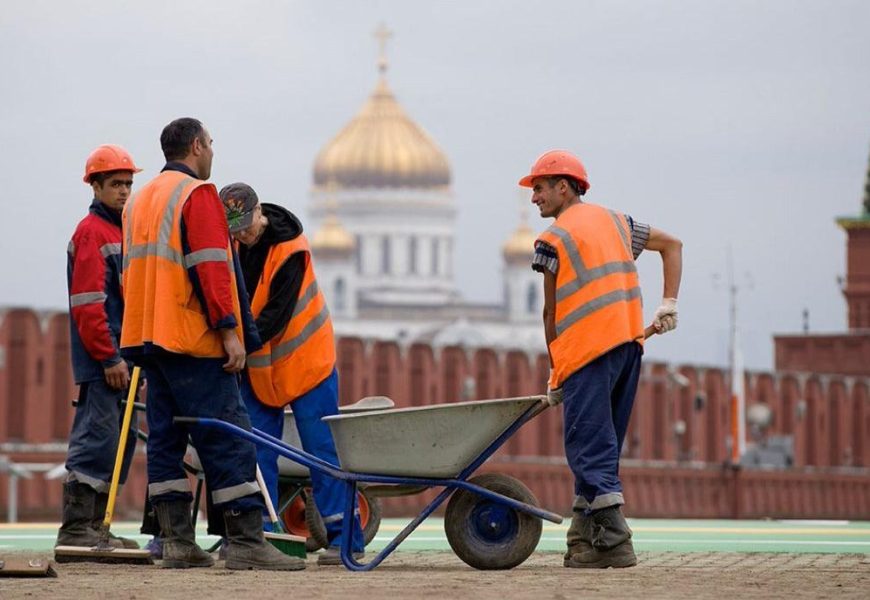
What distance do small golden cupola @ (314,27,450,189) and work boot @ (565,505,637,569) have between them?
151 meters

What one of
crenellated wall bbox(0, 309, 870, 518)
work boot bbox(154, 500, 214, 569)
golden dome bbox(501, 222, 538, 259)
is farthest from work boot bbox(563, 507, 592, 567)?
golden dome bbox(501, 222, 538, 259)

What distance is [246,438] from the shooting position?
28.3 feet

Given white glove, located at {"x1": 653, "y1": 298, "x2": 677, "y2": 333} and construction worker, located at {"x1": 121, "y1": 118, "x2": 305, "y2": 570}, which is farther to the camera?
white glove, located at {"x1": 653, "y1": 298, "x2": 677, "y2": 333}

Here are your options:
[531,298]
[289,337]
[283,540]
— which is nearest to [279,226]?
[289,337]

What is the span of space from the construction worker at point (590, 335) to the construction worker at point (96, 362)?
1.58 m

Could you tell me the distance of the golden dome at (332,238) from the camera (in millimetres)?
154625

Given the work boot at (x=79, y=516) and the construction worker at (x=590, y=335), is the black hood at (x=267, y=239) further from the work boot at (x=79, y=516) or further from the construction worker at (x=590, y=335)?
the work boot at (x=79, y=516)

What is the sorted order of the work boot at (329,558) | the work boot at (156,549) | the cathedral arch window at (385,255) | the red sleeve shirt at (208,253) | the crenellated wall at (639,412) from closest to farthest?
1. the red sleeve shirt at (208,253)
2. the work boot at (329,558)
3. the work boot at (156,549)
4. the crenellated wall at (639,412)
5. the cathedral arch window at (385,255)

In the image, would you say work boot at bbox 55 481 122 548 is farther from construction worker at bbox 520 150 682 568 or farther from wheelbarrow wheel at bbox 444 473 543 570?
construction worker at bbox 520 150 682 568

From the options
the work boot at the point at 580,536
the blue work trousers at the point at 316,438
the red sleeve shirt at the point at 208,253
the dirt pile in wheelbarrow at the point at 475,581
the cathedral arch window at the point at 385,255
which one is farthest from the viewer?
the cathedral arch window at the point at 385,255

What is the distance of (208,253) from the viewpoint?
8609 mm

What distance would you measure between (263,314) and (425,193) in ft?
501

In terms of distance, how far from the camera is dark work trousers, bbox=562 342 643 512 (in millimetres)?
8883

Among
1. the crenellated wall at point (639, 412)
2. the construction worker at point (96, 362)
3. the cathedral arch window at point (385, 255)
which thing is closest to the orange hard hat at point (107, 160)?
the construction worker at point (96, 362)
